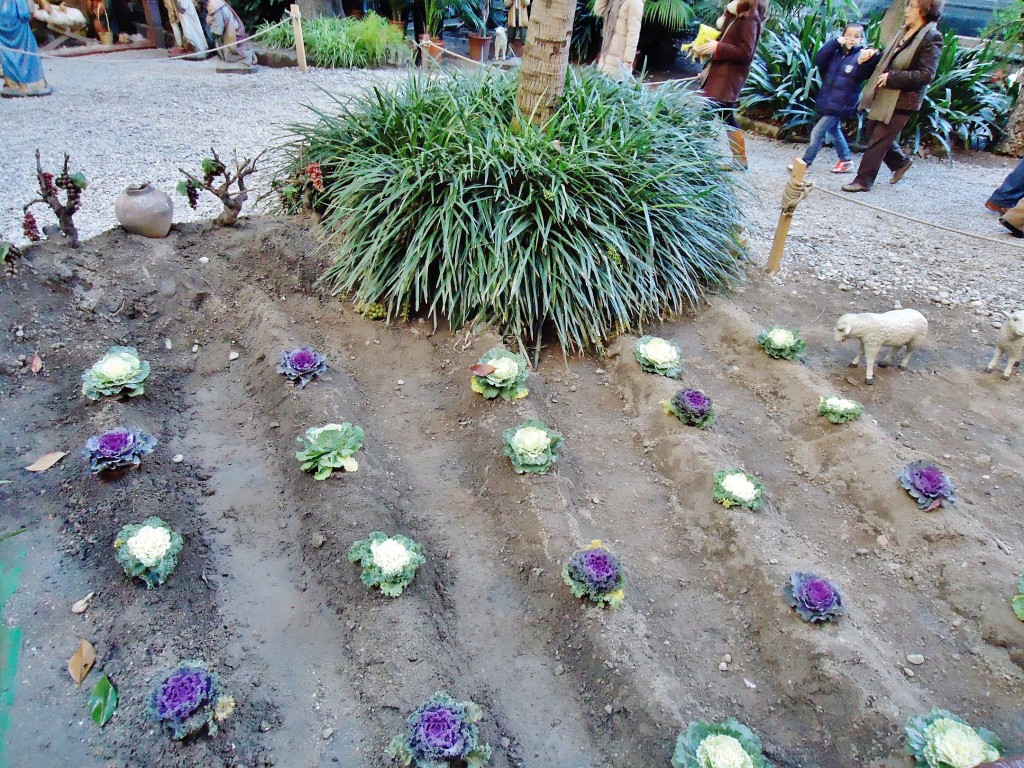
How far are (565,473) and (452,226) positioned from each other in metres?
1.58

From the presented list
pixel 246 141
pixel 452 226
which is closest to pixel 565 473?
pixel 452 226

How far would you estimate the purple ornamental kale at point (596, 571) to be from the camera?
7.66 feet

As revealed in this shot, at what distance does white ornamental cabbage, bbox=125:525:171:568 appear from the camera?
2301mm

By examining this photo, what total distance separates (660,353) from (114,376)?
2.77 m

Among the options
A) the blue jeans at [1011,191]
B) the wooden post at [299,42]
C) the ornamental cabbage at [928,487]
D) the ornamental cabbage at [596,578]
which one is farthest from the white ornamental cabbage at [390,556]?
the wooden post at [299,42]


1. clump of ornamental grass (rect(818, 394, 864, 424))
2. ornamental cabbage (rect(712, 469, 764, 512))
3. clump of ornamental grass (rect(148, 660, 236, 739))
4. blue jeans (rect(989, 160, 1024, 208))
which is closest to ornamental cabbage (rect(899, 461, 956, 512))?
clump of ornamental grass (rect(818, 394, 864, 424))

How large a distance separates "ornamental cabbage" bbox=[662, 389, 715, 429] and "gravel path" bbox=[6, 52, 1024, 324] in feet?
6.95

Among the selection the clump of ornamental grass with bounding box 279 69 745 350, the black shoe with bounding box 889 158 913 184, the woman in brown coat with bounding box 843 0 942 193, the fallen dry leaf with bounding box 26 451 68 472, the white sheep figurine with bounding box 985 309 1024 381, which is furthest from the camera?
the black shoe with bounding box 889 158 913 184

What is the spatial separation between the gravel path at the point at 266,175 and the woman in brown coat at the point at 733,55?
2.40 feet

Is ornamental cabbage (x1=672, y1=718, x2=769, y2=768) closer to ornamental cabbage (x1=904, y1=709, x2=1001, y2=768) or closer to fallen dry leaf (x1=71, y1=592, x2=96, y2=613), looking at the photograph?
ornamental cabbage (x1=904, y1=709, x2=1001, y2=768)

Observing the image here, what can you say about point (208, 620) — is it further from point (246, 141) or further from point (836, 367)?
point (246, 141)

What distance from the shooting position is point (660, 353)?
3432 mm

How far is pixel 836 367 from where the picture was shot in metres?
3.75

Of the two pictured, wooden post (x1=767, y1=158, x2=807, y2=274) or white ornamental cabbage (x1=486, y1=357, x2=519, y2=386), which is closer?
white ornamental cabbage (x1=486, y1=357, x2=519, y2=386)
